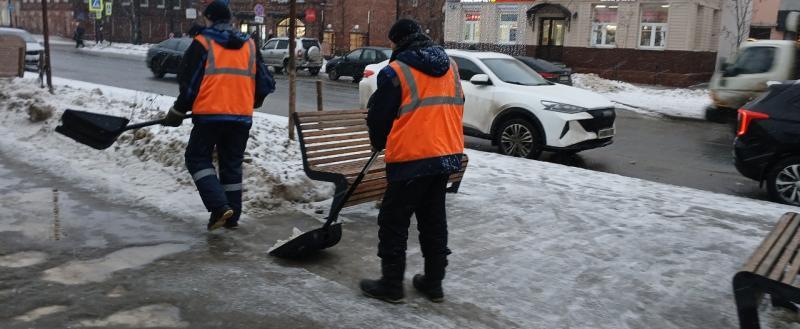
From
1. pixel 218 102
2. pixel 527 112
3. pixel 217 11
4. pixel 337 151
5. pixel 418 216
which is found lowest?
pixel 418 216

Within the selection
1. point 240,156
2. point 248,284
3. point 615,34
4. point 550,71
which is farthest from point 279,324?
point 615,34

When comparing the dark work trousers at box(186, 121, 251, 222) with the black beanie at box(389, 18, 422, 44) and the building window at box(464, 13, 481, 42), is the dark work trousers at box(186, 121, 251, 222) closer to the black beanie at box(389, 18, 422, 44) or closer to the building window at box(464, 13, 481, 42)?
the black beanie at box(389, 18, 422, 44)

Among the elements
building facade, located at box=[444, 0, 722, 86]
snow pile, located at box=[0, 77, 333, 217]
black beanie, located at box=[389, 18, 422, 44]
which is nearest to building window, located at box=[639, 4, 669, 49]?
building facade, located at box=[444, 0, 722, 86]

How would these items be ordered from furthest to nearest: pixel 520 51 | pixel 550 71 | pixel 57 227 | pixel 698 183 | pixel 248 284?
pixel 520 51, pixel 550 71, pixel 698 183, pixel 57 227, pixel 248 284

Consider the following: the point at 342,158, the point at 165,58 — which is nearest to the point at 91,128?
the point at 342,158

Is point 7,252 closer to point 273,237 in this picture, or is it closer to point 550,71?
point 273,237

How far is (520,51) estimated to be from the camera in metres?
35.4

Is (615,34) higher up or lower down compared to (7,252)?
higher up

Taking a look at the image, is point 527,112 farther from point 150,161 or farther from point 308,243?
point 308,243

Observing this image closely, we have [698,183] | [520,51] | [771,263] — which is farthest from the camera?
[520,51]

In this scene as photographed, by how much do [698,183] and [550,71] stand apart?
12.0 meters

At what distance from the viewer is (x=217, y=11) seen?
5.31 meters

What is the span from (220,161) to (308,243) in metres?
1.23

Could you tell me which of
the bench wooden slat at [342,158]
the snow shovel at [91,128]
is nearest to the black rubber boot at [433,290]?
the bench wooden slat at [342,158]
